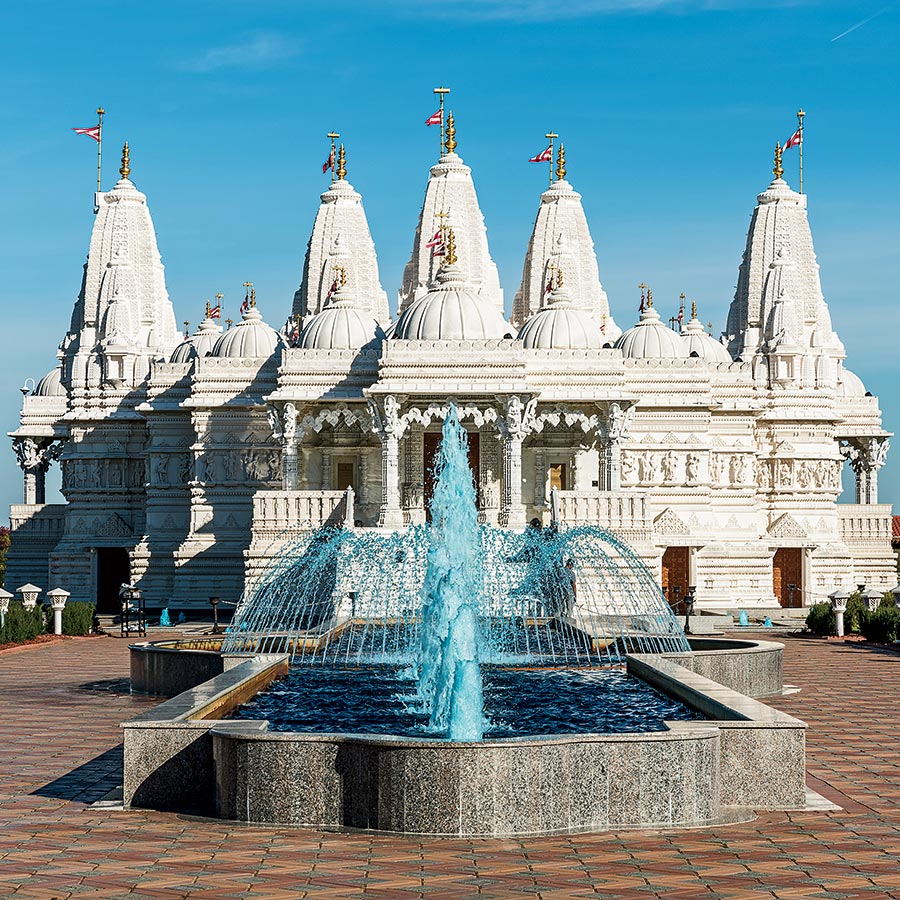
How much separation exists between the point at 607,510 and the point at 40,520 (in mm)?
22085

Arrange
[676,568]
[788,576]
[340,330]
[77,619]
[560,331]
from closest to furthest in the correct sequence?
1. [77,619]
2. [560,331]
3. [340,330]
4. [676,568]
5. [788,576]

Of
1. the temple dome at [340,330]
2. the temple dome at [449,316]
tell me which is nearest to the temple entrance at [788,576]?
the temple dome at [449,316]

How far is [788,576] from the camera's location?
4847 cm

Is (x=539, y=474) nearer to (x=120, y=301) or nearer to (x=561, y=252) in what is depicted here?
(x=561, y=252)

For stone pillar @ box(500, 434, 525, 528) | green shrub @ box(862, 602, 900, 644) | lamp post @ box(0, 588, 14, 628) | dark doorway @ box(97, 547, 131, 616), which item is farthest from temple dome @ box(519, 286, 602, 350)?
lamp post @ box(0, 588, 14, 628)

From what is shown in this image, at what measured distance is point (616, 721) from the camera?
1587cm

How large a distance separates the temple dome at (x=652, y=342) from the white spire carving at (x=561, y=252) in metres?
3.14

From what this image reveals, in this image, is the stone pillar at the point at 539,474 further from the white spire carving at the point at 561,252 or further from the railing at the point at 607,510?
the white spire carving at the point at 561,252

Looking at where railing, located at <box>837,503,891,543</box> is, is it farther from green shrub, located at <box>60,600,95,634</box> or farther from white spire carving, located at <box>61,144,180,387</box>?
green shrub, located at <box>60,600,95,634</box>

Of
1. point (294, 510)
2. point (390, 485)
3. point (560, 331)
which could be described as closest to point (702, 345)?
point (560, 331)

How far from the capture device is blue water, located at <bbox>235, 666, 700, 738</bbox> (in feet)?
51.1

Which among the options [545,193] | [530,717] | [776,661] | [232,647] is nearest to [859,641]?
[776,661]

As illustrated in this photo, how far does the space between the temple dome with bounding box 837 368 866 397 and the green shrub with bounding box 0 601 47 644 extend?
3081cm

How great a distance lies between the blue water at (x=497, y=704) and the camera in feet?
51.1
